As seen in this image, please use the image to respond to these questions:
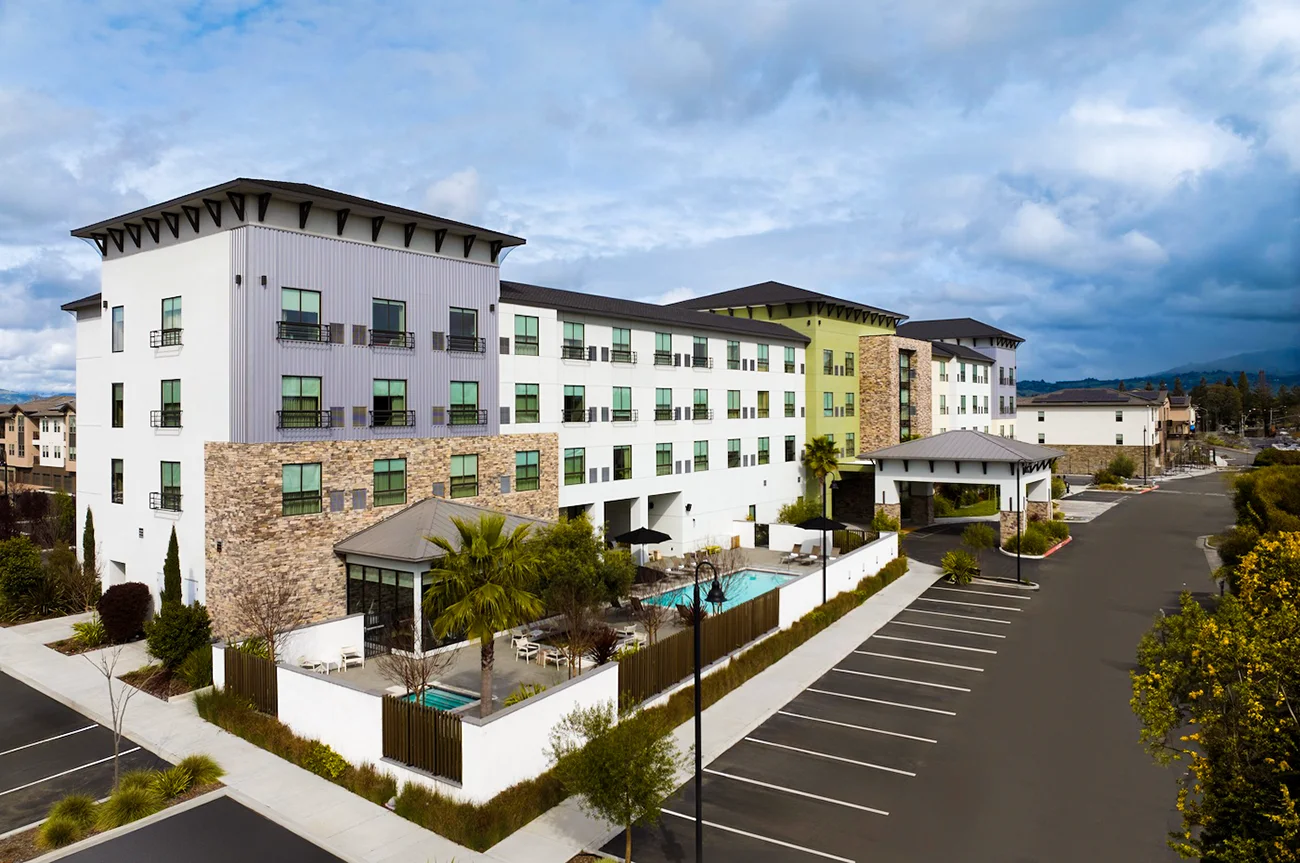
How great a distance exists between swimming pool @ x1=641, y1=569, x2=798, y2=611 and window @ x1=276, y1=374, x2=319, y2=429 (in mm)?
14673

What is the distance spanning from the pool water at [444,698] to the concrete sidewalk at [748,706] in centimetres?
582

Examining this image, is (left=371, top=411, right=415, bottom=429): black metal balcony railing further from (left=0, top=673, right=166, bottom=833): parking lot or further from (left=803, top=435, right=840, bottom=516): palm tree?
(left=803, top=435, right=840, bottom=516): palm tree

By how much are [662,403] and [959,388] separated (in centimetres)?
4034

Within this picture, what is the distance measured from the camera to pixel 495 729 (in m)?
15.7

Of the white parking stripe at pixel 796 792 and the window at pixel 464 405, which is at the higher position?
the window at pixel 464 405

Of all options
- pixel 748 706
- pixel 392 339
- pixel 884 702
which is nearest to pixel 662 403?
pixel 392 339

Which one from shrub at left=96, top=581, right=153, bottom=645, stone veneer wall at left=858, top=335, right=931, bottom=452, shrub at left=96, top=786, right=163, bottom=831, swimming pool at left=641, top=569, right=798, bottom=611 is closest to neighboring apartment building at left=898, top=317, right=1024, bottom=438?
stone veneer wall at left=858, top=335, right=931, bottom=452

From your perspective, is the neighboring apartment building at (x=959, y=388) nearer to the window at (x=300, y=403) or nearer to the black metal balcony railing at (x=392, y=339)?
the black metal balcony railing at (x=392, y=339)

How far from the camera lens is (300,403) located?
26688mm

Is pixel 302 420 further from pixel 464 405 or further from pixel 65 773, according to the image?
pixel 65 773

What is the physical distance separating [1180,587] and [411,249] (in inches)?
1445

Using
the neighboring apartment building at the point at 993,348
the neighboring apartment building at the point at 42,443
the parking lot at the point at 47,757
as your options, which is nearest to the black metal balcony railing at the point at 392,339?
the parking lot at the point at 47,757

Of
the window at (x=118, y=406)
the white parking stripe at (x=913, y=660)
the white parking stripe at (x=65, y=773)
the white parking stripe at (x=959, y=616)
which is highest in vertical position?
the window at (x=118, y=406)

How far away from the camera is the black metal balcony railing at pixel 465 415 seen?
1234 inches
